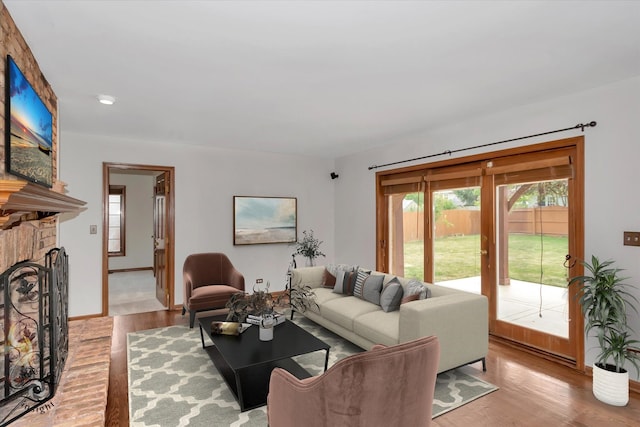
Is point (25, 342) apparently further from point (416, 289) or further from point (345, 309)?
point (416, 289)

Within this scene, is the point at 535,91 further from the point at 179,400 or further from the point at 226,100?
the point at 179,400

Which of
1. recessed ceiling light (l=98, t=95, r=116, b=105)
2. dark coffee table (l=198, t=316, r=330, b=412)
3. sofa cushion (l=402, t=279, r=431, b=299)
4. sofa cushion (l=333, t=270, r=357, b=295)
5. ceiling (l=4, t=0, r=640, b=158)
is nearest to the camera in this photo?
ceiling (l=4, t=0, r=640, b=158)

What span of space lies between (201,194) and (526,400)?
4.67 meters

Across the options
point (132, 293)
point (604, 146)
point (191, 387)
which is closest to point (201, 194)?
point (132, 293)

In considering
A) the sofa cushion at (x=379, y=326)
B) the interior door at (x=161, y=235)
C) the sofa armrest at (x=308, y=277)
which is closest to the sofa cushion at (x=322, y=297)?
the sofa armrest at (x=308, y=277)

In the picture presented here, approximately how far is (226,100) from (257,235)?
2.93 meters

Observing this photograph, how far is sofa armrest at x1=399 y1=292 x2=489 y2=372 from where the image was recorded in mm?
2734

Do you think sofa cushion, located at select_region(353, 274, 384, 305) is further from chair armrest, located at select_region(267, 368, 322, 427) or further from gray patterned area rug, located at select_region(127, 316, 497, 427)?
chair armrest, located at select_region(267, 368, 322, 427)

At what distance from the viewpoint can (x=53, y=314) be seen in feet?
6.70

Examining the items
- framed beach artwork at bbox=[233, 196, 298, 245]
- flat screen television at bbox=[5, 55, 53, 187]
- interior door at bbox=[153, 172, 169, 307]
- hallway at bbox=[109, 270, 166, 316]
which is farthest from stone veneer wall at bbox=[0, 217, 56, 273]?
framed beach artwork at bbox=[233, 196, 298, 245]

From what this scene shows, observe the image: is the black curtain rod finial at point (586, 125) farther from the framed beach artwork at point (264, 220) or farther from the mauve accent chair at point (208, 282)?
the framed beach artwork at point (264, 220)

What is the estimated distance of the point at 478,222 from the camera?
13.6ft

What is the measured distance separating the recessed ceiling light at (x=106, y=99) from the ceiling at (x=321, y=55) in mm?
70

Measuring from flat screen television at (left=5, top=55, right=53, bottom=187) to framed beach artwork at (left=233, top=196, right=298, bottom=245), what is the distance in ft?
10.3
